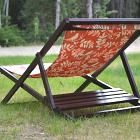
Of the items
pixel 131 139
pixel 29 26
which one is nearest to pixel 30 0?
pixel 29 26

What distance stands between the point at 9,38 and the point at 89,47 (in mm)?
13993

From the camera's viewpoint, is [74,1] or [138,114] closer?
[138,114]

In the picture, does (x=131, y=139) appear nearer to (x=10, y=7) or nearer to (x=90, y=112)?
(x=90, y=112)

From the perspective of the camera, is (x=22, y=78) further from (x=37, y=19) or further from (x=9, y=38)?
(x=37, y=19)

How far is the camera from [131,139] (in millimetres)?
4684

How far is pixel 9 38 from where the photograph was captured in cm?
1956

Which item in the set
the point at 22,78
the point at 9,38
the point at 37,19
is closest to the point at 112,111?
the point at 22,78

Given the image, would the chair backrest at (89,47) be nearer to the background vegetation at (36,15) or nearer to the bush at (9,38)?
the bush at (9,38)

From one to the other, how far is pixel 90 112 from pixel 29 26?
1617 cm

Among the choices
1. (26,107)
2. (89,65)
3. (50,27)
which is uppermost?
(89,65)

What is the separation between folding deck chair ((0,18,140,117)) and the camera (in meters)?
5.26

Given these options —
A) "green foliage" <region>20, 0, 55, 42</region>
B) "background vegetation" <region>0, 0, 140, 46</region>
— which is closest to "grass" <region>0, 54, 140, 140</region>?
"background vegetation" <region>0, 0, 140, 46</region>

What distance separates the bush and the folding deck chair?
41.7ft

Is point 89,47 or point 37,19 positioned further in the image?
point 37,19
